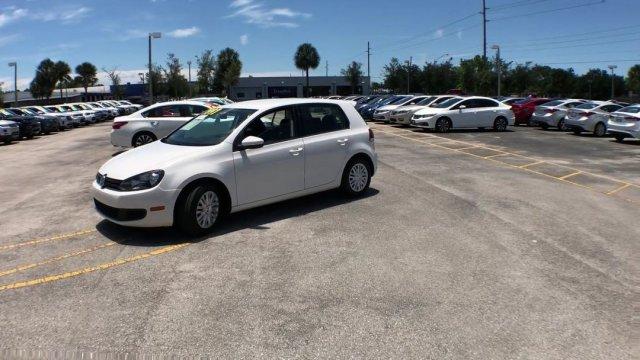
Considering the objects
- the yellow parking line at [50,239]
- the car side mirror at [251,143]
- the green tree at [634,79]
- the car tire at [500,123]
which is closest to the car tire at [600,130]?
the car tire at [500,123]

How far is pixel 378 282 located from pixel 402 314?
2.28 feet

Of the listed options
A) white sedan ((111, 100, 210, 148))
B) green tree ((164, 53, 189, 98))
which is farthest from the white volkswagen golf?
green tree ((164, 53, 189, 98))

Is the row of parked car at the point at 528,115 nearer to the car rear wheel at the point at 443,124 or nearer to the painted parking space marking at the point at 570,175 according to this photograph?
the car rear wheel at the point at 443,124

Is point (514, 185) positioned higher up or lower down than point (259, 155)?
lower down

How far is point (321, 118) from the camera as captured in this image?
7.91m

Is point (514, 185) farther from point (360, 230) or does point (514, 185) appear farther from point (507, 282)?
point (507, 282)

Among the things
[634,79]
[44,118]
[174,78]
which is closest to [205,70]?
[174,78]

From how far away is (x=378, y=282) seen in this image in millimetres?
4965

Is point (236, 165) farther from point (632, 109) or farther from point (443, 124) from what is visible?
point (632, 109)

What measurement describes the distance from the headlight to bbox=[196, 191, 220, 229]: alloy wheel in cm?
57

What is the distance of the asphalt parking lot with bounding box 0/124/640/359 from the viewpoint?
3883mm

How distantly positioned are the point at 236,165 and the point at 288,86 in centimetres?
10019

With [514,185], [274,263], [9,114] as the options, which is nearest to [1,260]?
[274,263]

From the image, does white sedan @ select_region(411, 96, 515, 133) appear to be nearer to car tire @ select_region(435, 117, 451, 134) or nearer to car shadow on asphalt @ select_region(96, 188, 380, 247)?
car tire @ select_region(435, 117, 451, 134)
